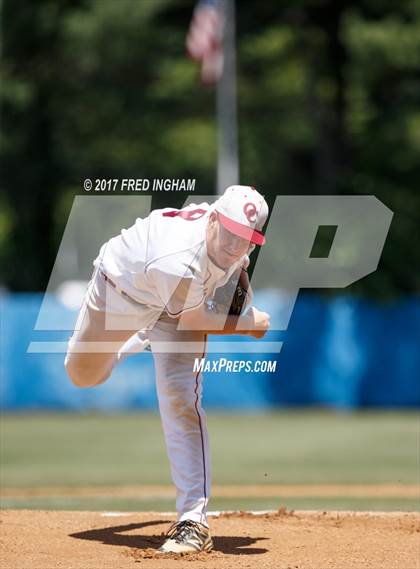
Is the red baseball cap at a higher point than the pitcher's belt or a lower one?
higher

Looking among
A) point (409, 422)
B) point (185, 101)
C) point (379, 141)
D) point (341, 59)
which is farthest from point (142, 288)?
point (185, 101)

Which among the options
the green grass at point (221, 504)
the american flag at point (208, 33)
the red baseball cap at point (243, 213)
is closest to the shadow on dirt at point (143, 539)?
the green grass at point (221, 504)

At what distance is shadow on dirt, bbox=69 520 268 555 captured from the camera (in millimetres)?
7046

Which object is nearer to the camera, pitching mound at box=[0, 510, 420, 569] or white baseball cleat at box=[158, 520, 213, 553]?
pitching mound at box=[0, 510, 420, 569]

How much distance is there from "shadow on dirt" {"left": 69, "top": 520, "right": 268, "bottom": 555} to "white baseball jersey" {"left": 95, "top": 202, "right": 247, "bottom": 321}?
1490 mm

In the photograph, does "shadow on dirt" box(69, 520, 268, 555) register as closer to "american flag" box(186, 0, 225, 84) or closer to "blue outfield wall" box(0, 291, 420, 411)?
"blue outfield wall" box(0, 291, 420, 411)

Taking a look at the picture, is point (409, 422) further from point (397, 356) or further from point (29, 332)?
point (29, 332)

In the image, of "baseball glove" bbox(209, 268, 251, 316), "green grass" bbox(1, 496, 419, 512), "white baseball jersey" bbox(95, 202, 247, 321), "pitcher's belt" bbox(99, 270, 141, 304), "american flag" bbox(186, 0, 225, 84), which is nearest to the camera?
"white baseball jersey" bbox(95, 202, 247, 321)

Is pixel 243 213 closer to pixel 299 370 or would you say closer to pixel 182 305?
pixel 182 305

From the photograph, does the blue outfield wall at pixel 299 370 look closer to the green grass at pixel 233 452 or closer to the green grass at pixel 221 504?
the green grass at pixel 233 452

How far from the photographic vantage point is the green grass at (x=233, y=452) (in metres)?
12.5

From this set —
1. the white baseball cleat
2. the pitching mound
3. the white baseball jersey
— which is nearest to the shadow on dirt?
the pitching mound

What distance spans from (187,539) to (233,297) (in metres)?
1.47

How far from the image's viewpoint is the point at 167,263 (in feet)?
20.5
